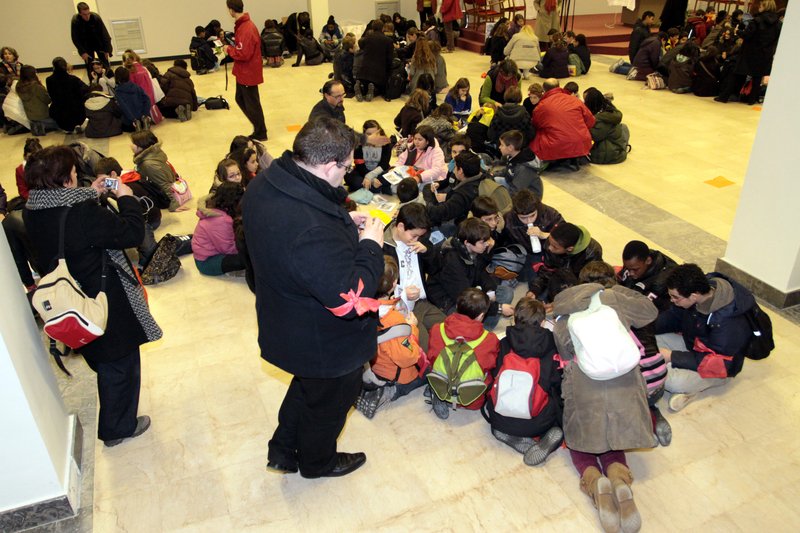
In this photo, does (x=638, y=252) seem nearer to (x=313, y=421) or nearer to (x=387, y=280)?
(x=387, y=280)

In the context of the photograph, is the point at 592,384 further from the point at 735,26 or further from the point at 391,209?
the point at 735,26

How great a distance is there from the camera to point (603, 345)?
271 cm

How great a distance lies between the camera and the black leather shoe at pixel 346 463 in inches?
124

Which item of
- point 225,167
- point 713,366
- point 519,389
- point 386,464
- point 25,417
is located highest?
point 225,167

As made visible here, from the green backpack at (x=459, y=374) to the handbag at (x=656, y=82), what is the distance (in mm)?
8677

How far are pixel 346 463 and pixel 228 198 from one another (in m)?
2.56

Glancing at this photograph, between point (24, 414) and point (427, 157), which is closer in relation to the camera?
point (24, 414)

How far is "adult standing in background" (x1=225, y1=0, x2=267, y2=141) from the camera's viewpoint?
7668 mm

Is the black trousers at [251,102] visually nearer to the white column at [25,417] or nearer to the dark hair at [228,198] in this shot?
the dark hair at [228,198]

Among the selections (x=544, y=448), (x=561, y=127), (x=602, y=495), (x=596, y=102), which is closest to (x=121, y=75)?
(x=561, y=127)

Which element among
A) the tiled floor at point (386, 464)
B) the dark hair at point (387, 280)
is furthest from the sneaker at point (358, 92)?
the dark hair at point (387, 280)

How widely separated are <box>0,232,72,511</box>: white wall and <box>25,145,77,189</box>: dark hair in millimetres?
372

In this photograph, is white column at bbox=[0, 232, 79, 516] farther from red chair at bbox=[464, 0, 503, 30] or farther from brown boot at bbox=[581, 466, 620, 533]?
red chair at bbox=[464, 0, 503, 30]

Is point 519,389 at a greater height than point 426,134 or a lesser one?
lesser
